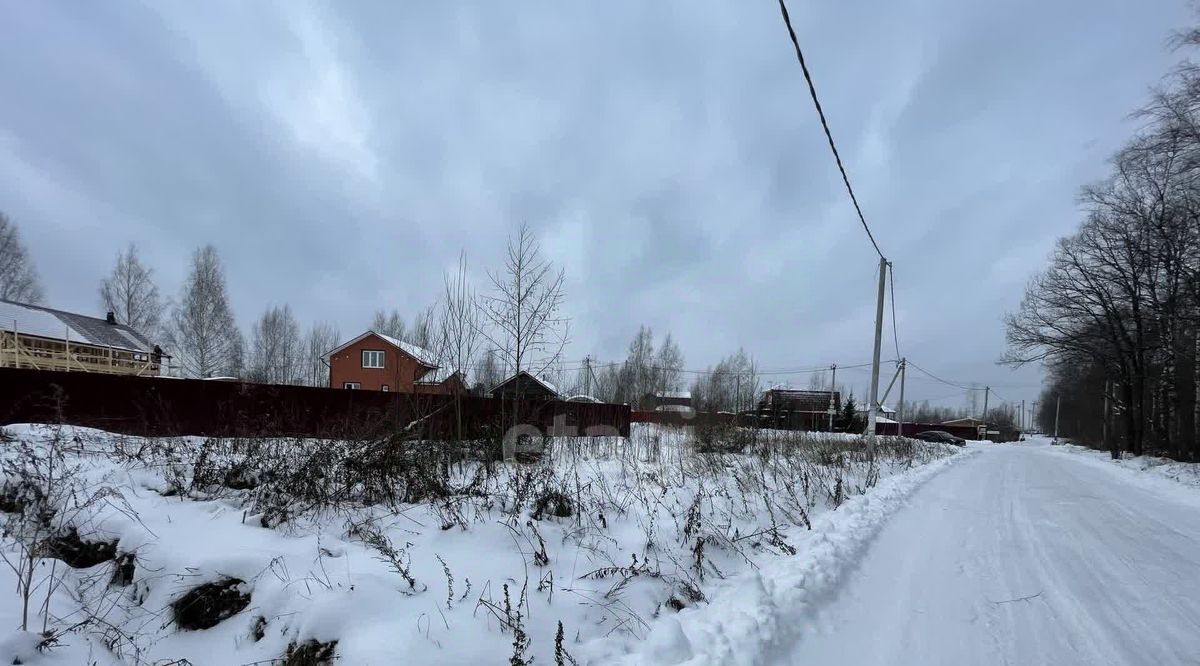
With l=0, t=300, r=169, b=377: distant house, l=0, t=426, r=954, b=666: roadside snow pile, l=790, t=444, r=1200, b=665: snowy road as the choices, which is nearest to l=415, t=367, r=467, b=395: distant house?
l=0, t=426, r=954, b=666: roadside snow pile

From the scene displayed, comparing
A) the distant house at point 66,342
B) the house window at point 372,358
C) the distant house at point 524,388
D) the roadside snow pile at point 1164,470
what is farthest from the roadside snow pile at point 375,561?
the house window at point 372,358

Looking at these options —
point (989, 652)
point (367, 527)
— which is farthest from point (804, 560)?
point (367, 527)

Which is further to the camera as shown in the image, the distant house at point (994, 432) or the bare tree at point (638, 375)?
the distant house at point (994, 432)

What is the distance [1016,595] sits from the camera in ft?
13.0

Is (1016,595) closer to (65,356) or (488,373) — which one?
(488,373)

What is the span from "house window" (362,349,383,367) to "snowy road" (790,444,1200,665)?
121ft

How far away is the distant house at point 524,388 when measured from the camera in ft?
28.0

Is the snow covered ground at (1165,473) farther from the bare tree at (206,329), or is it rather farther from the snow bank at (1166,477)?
the bare tree at (206,329)

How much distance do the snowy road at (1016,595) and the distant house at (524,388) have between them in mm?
5574

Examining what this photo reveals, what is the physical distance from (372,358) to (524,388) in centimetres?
3279

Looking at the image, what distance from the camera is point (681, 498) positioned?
6270 millimetres

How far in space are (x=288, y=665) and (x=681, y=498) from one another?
4.45 m

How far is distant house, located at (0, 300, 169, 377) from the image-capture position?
2293cm

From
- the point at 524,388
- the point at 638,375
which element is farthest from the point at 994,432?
the point at 524,388
